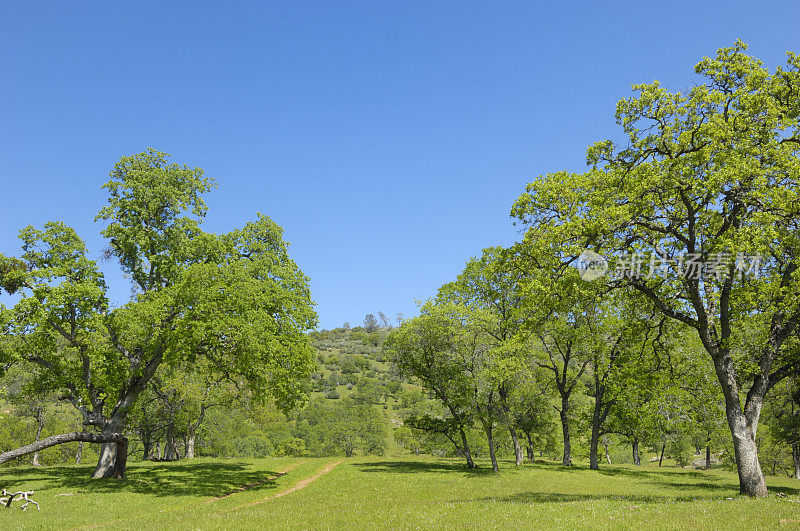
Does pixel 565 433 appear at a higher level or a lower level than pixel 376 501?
lower

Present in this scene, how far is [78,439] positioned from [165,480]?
21.0ft

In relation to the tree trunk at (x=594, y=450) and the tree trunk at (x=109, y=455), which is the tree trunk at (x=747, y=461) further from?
the tree trunk at (x=109, y=455)

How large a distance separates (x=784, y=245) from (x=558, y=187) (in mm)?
9491

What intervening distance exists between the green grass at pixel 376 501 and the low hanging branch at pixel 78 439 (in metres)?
1.59

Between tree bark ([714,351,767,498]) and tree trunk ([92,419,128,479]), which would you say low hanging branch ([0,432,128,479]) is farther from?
tree bark ([714,351,767,498])

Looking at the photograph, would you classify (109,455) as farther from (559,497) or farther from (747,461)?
(747,461)

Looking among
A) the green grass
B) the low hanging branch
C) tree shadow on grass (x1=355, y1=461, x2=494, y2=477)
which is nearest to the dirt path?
the green grass

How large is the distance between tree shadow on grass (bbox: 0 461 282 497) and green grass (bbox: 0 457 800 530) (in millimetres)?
66

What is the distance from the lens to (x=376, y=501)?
2228 centimetres

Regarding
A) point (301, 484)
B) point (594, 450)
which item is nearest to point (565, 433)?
point (594, 450)

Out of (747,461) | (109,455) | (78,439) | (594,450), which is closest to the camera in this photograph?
(747,461)

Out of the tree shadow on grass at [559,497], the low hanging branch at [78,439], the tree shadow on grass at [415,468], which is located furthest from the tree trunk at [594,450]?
the low hanging branch at [78,439]

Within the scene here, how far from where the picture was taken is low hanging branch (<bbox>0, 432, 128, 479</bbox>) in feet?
81.9

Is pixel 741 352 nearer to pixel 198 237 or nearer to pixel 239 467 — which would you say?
pixel 198 237
